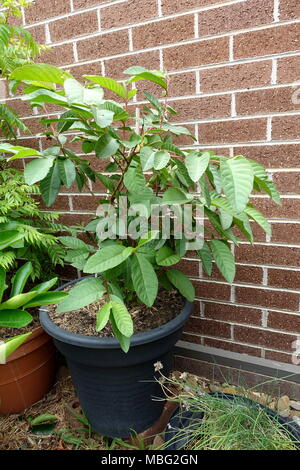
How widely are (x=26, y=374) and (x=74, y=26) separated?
161cm

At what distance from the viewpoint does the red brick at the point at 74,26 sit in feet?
5.16

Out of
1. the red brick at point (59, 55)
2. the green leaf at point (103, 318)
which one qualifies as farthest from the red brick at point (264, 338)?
the red brick at point (59, 55)

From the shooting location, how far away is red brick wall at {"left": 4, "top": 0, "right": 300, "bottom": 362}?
1.31 m

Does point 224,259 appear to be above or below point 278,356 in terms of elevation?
above

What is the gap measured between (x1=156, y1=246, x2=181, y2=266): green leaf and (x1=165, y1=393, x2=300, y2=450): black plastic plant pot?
0.55m

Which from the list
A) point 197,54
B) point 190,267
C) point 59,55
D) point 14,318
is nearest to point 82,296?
point 14,318

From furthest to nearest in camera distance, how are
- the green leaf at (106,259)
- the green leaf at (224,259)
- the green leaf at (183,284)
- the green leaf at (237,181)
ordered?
the green leaf at (183,284) → the green leaf at (224,259) → the green leaf at (106,259) → the green leaf at (237,181)

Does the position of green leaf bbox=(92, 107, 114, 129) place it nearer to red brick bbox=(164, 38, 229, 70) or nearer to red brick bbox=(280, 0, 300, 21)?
red brick bbox=(164, 38, 229, 70)

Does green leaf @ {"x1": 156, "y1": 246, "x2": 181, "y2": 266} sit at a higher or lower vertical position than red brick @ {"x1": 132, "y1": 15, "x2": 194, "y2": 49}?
lower

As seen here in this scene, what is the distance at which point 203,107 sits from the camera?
1.45 m

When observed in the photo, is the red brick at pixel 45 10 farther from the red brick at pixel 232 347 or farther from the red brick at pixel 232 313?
the red brick at pixel 232 347

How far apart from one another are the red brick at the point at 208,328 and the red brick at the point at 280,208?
1.88 ft

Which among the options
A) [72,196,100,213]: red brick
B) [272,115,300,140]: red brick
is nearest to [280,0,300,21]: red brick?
[272,115,300,140]: red brick

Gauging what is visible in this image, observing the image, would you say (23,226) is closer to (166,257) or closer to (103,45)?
(166,257)
